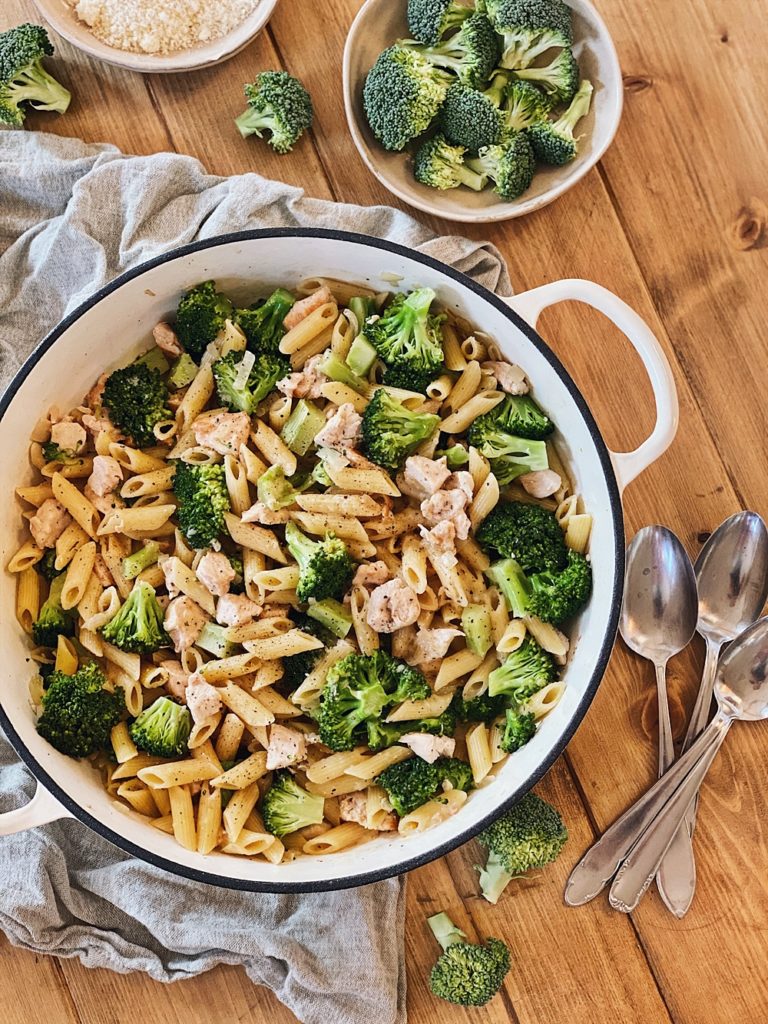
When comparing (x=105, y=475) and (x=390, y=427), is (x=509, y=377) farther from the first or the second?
(x=105, y=475)

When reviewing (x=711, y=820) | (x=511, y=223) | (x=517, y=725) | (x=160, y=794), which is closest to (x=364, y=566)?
(x=517, y=725)

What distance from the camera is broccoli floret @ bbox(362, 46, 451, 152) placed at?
7.38ft

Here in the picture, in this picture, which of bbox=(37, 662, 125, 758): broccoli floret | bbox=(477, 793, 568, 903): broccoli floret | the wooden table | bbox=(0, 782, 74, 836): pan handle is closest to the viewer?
bbox=(0, 782, 74, 836): pan handle

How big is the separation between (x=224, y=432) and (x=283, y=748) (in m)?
0.73

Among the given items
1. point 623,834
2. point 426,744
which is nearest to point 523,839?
point 623,834

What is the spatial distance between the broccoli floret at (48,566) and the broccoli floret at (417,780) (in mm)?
892

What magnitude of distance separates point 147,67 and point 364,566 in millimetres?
1366

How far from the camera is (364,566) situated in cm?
214

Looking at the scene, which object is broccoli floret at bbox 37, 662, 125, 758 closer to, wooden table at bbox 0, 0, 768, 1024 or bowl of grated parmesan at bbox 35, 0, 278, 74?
wooden table at bbox 0, 0, 768, 1024

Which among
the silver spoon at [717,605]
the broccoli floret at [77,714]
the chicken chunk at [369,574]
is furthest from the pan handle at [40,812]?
the silver spoon at [717,605]

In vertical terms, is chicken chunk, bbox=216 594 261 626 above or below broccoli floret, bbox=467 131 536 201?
below

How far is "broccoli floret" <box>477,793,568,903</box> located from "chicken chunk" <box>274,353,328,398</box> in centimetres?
109

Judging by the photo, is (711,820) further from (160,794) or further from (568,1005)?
(160,794)

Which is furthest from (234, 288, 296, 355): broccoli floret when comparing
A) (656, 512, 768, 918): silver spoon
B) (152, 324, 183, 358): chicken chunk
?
(656, 512, 768, 918): silver spoon
